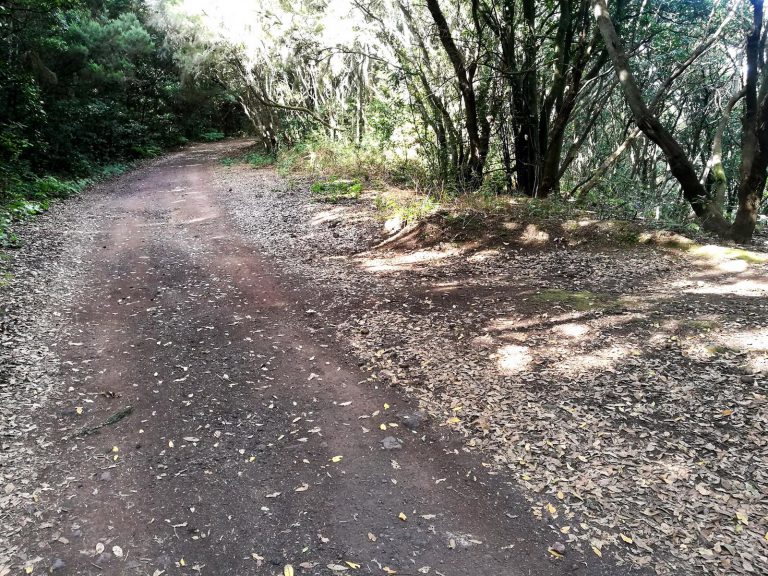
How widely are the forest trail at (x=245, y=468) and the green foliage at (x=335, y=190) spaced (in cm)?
623

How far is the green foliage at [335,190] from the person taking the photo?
1216cm

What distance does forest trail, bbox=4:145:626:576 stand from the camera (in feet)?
9.87

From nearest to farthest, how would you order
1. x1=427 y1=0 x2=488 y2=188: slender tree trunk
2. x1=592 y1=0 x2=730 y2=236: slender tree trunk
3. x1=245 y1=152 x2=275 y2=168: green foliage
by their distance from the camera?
x1=592 y1=0 x2=730 y2=236: slender tree trunk, x1=427 y1=0 x2=488 y2=188: slender tree trunk, x1=245 y1=152 x2=275 y2=168: green foliage

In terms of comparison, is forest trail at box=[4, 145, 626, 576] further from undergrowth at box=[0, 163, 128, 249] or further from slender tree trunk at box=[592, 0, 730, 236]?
slender tree trunk at box=[592, 0, 730, 236]

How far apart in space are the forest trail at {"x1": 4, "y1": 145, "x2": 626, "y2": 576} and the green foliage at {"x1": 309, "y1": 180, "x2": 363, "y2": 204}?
6.23m

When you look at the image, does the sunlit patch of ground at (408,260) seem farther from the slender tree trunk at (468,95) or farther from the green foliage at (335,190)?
the green foliage at (335,190)

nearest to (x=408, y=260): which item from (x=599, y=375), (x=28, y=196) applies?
(x=599, y=375)

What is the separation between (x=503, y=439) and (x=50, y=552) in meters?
3.18

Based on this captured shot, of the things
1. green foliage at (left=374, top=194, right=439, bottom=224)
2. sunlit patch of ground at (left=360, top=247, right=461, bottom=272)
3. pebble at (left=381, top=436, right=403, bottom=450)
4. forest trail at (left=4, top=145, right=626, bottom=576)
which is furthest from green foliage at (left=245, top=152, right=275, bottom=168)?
pebble at (left=381, top=436, right=403, bottom=450)

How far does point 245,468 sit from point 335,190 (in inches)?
388

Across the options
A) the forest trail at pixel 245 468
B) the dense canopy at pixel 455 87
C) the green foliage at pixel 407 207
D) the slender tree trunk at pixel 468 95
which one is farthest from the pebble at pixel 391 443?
the slender tree trunk at pixel 468 95

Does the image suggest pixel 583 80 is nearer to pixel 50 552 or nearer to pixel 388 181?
pixel 388 181

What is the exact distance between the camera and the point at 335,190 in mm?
12773

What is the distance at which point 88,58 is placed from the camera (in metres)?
16.3
